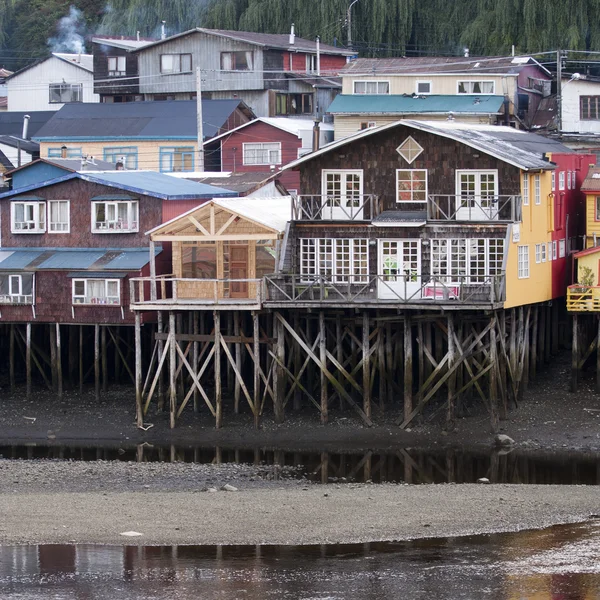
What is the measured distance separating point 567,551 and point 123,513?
10.00 meters

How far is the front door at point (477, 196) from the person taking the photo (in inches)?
1793

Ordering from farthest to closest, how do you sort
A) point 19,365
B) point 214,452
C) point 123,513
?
point 19,365 → point 214,452 → point 123,513

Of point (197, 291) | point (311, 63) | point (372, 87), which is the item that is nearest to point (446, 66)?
point (372, 87)

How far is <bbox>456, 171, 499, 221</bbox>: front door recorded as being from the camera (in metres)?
45.5

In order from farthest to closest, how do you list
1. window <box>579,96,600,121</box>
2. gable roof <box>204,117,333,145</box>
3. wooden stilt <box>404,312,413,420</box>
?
gable roof <box>204,117,333,145</box> < window <box>579,96,600,121</box> < wooden stilt <box>404,312,413,420</box>

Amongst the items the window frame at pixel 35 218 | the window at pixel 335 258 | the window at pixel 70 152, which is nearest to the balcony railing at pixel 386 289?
the window at pixel 335 258

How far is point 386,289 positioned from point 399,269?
99 cm

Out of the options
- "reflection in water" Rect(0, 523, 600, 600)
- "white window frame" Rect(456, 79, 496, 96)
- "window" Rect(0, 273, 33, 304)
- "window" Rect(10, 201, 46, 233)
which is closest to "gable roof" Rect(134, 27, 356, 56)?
"white window frame" Rect(456, 79, 496, 96)

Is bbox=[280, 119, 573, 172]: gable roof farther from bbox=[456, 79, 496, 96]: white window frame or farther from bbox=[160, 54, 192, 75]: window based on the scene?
bbox=[160, 54, 192, 75]: window

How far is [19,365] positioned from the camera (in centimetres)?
5569

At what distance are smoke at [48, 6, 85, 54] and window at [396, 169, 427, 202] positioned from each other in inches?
2312

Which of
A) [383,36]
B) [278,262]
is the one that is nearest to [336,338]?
[278,262]

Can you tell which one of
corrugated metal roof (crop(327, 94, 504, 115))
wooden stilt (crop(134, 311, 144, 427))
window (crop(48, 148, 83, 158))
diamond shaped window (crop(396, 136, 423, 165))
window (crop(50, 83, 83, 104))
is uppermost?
window (crop(50, 83, 83, 104))

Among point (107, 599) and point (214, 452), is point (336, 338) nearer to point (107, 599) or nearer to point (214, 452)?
point (214, 452)
